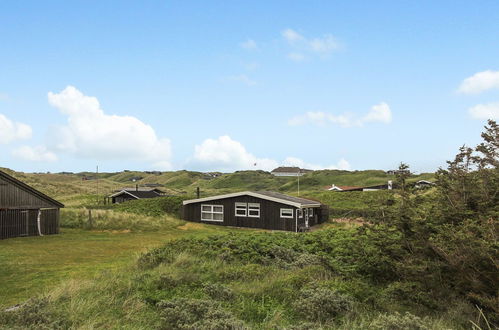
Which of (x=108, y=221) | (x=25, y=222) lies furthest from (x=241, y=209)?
(x=25, y=222)

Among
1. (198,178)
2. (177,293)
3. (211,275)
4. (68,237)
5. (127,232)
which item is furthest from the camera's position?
(198,178)

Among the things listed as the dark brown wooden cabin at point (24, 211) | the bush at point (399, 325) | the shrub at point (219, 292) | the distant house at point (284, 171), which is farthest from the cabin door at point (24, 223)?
the distant house at point (284, 171)

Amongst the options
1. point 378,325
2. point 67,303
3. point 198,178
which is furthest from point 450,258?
point 198,178

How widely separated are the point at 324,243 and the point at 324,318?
7045 mm

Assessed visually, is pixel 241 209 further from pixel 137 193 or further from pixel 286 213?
pixel 137 193

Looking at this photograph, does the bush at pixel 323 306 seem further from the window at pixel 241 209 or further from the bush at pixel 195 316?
the window at pixel 241 209

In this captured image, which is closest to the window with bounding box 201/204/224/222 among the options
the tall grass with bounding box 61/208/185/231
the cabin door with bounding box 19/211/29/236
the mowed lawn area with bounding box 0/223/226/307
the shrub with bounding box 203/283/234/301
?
the tall grass with bounding box 61/208/185/231

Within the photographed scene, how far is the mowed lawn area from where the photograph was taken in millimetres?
13648

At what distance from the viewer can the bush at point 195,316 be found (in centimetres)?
744

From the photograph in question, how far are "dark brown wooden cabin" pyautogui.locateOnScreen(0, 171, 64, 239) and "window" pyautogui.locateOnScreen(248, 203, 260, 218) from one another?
52.6 ft

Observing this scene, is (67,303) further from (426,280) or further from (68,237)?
(68,237)

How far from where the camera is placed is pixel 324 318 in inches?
337

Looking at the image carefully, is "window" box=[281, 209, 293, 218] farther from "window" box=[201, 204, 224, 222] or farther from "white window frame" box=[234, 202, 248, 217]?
"window" box=[201, 204, 224, 222]

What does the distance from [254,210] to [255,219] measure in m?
0.82
